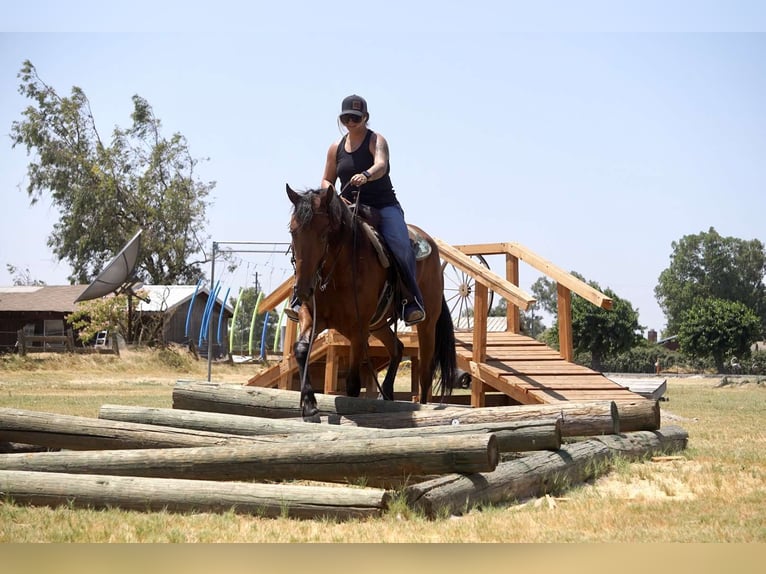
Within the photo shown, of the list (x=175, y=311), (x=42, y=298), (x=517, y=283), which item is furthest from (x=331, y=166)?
(x=42, y=298)

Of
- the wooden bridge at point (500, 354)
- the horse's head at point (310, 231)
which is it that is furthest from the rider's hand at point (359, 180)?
the wooden bridge at point (500, 354)

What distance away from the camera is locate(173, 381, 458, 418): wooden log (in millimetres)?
7508

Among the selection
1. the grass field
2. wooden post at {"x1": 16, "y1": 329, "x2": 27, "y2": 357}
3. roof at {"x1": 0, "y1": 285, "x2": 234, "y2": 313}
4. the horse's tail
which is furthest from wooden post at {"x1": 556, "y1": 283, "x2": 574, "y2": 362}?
roof at {"x1": 0, "y1": 285, "x2": 234, "y2": 313}

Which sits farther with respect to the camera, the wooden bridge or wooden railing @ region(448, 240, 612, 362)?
wooden railing @ region(448, 240, 612, 362)

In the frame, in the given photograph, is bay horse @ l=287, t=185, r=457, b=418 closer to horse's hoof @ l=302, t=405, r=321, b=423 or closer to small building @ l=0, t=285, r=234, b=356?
horse's hoof @ l=302, t=405, r=321, b=423

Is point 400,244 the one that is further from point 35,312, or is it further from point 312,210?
point 35,312

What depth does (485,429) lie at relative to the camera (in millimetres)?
6430

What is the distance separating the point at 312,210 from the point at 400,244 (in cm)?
138

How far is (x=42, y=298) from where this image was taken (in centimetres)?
4400

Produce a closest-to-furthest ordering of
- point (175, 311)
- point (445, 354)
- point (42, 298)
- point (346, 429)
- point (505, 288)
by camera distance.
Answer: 1. point (346, 429)
2. point (445, 354)
3. point (505, 288)
4. point (175, 311)
5. point (42, 298)

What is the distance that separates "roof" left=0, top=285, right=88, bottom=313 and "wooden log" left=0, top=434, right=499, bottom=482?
37.9m

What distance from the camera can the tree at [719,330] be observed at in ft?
135

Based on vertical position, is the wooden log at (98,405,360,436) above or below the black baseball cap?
below

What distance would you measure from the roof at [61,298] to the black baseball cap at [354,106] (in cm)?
3340
